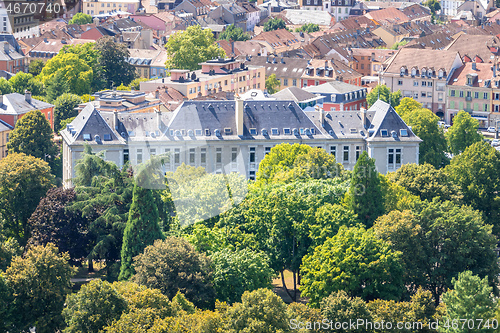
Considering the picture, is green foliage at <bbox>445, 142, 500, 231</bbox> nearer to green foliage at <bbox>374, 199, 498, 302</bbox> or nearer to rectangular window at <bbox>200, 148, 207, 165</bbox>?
green foliage at <bbox>374, 199, 498, 302</bbox>

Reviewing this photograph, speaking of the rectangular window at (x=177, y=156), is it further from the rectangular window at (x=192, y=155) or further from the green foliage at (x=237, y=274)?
the green foliage at (x=237, y=274)

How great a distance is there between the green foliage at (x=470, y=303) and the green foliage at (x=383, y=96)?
7351cm

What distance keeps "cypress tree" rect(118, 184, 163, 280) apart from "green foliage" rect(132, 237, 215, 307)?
14.0 ft

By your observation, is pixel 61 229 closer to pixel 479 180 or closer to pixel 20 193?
pixel 20 193

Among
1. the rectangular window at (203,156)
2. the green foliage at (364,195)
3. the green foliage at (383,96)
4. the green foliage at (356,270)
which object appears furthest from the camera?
the green foliage at (383,96)

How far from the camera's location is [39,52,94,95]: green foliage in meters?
136

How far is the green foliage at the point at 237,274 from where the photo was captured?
203ft

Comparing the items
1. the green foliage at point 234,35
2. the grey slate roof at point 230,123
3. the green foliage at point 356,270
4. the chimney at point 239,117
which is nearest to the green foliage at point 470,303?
the green foliage at point 356,270

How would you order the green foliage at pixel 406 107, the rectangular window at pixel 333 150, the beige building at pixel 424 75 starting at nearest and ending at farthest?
the rectangular window at pixel 333 150 → the green foliage at pixel 406 107 → the beige building at pixel 424 75

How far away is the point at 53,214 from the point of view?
7212cm

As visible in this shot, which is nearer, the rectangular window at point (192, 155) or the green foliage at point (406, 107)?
the rectangular window at point (192, 155)

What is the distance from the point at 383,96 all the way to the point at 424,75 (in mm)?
11087

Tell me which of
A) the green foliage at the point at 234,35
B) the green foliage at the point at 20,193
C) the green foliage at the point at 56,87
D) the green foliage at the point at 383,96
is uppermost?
the green foliage at the point at 234,35

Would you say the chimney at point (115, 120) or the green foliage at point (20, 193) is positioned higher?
the chimney at point (115, 120)
